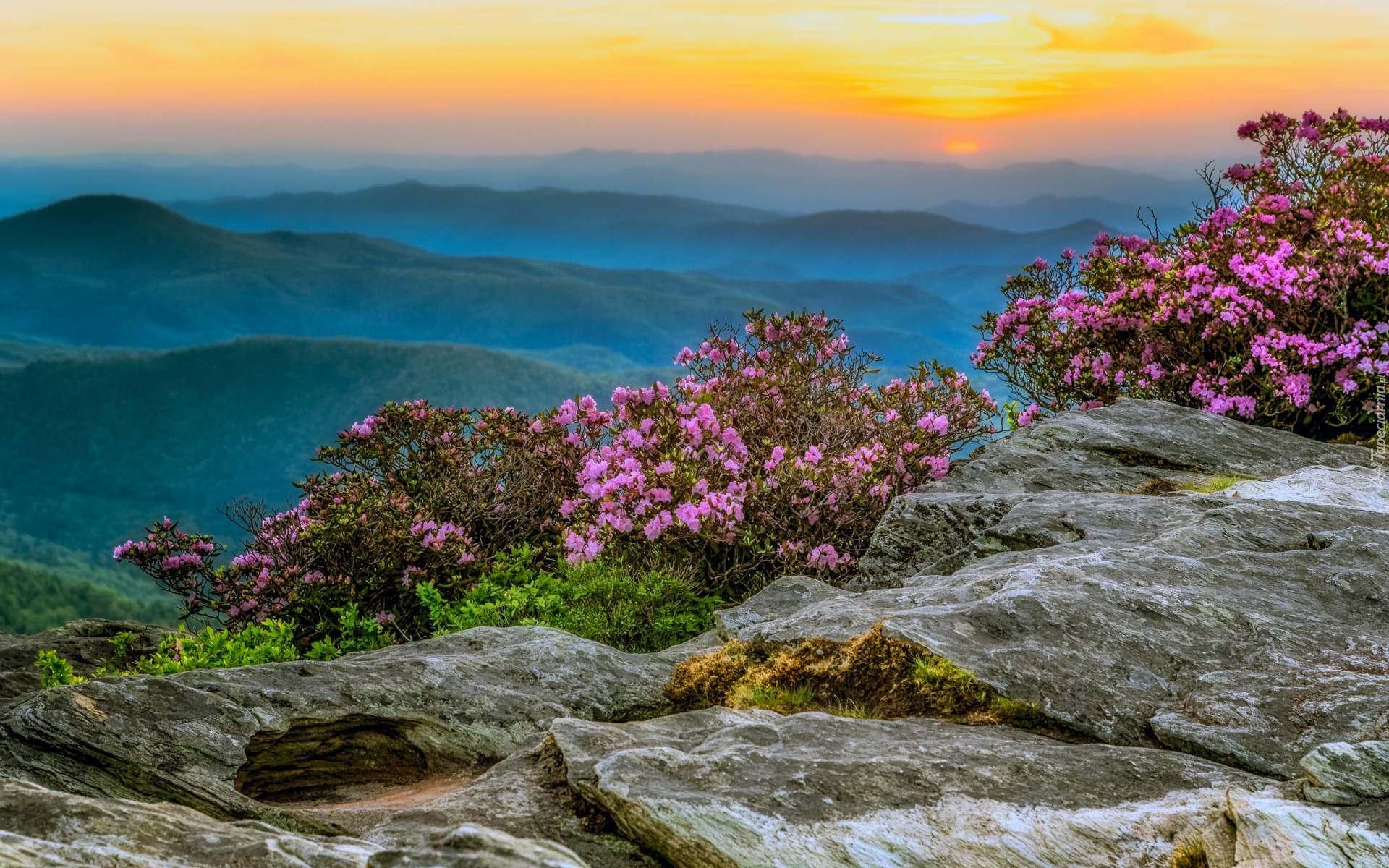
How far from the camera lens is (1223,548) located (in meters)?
7.15

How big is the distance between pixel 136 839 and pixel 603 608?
245 inches

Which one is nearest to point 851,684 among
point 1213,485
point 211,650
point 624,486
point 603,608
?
point 603,608

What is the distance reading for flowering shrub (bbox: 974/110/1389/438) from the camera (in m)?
12.7

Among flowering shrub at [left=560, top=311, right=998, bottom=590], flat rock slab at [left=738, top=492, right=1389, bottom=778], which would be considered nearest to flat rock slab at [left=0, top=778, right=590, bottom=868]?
flat rock slab at [left=738, top=492, right=1389, bottom=778]

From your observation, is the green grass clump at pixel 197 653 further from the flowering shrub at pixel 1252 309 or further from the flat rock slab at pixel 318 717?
the flowering shrub at pixel 1252 309

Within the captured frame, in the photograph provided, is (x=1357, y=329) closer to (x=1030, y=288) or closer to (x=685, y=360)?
(x=1030, y=288)

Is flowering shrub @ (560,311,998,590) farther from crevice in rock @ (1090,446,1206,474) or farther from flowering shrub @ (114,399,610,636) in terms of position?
crevice in rock @ (1090,446,1206,474)

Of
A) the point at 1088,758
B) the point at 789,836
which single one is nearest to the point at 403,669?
the point at 789,836

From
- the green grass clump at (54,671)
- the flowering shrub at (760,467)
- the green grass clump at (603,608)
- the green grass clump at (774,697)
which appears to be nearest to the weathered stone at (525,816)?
the green grass clump at (774,697)

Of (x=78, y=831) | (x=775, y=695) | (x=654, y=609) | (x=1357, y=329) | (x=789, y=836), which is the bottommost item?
(x=654, y=609)

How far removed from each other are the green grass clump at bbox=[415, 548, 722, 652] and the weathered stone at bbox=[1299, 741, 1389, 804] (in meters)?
6.15

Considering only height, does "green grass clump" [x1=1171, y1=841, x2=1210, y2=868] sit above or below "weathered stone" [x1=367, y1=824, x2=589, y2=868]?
below

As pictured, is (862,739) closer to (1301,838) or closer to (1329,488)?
(1301,838)

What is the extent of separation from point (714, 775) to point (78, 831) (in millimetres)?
2342
